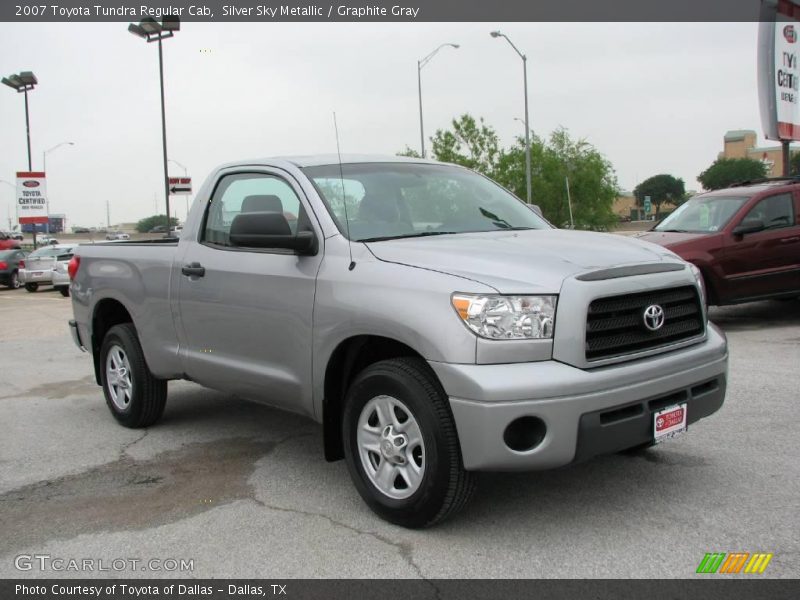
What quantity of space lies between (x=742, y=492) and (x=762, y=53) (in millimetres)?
18682

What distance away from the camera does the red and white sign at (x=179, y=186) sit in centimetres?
2527

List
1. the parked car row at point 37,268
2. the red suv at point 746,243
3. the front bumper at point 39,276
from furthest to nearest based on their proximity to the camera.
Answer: the front bumper at point 39,276 → the parked car row at point 37,268 → the red suv at point 746,243

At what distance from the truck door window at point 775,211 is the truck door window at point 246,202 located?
25.7 feet

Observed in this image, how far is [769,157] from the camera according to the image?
129 m

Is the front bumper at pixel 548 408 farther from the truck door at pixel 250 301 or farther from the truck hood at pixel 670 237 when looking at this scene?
the truck hood at pixel 670 237

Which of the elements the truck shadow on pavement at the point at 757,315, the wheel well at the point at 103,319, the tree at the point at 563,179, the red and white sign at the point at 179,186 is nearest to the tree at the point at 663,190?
the tree at the point at 563,179

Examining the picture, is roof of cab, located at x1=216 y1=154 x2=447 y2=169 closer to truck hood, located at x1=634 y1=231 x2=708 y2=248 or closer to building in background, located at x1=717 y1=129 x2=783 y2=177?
truck hood, located at x1=634 y1=231 x2=708 y2=248

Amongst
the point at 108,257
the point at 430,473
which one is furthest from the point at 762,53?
the point at 430,473

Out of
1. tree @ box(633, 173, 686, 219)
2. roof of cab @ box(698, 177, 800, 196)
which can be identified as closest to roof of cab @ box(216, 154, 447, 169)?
roof of cab @ box(698, 177, 800, 196)

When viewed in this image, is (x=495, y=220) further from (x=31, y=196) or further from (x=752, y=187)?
(x=31, y=196)

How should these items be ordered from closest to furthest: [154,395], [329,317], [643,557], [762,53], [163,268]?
[643,557], [329,317], [163,268], [154,395], [762,53]

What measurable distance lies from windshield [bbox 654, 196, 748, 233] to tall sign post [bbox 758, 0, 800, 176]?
1035 cm

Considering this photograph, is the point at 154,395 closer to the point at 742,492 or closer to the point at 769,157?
the point at 742,492

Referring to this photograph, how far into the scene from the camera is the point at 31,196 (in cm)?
3653
